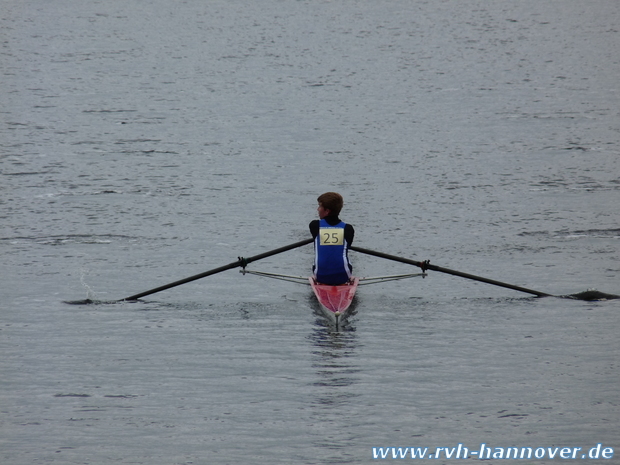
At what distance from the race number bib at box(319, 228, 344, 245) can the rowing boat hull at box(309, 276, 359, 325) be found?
97cm

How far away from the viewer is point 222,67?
191 feet

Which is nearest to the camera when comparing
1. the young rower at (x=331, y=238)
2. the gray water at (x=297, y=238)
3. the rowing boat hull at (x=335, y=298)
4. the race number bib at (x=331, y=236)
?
the gray water at (x=297, y=238)

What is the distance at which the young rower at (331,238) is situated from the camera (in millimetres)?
19688

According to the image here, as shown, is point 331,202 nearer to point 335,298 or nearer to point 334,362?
point 335,298

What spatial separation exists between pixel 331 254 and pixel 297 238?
8074mm

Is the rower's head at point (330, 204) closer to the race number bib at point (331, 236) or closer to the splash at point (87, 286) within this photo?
the race number bib at point (331, 236)

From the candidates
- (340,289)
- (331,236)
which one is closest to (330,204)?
(331,236)

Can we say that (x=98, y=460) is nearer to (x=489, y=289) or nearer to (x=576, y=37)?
(x=489, y=289)

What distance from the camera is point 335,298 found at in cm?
1972

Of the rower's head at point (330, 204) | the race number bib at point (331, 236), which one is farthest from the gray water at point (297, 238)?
the rower's head at point (330, 204)

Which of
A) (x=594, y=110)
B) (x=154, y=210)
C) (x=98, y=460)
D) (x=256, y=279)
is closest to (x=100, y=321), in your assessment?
(x=256, y=279)

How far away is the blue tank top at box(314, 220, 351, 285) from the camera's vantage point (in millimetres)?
19797

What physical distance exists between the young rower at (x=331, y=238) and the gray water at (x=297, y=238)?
3.64 ft

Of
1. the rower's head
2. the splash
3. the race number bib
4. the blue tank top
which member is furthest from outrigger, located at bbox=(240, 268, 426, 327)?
the splash
